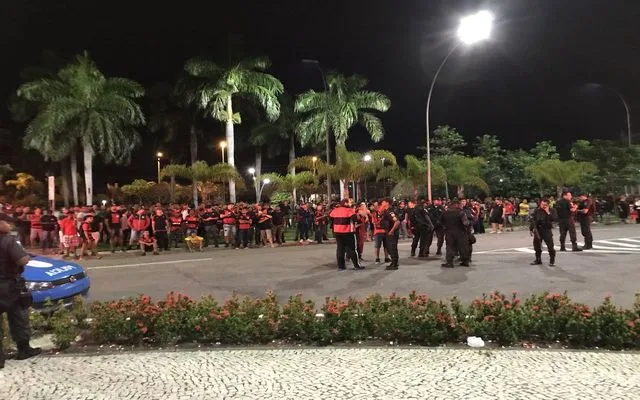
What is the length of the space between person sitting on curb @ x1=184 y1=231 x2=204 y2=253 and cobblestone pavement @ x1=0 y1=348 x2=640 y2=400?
13.2m

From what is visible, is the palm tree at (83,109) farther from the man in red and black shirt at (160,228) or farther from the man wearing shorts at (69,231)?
the man wearing shorts at (69,231)

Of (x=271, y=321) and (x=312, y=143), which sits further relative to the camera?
(x=312, y=143)

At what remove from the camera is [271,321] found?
6652mm

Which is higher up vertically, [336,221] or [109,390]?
[336,221]

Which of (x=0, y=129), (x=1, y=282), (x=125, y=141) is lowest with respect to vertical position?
(x=1, y=282)

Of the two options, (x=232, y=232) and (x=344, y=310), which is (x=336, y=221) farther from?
(x=232, y=232)

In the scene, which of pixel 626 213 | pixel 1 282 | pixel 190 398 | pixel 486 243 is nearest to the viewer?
pixel 190 398

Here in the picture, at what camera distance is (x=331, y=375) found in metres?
5.27

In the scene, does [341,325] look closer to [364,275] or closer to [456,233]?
[364,275]

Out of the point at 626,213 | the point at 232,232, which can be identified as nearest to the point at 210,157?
the point at 232,232

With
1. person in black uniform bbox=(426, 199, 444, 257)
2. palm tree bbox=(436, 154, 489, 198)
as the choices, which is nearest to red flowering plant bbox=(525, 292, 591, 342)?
person in black uniform bbox=(426, 199, 444, 257)

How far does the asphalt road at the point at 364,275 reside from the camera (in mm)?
10148

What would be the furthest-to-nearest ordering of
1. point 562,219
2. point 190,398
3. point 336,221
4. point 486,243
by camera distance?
1. point 486,243
2. point 562,219
3. point 336,221
4. point 190,398

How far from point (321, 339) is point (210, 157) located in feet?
142
